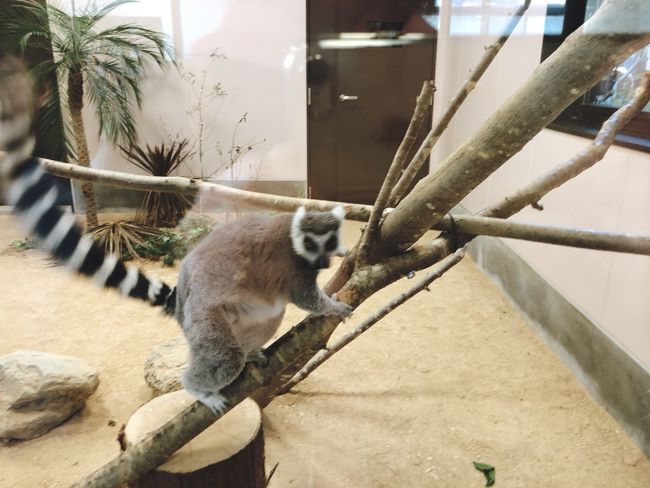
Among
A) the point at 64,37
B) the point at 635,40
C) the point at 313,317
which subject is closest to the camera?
the point at 635,40

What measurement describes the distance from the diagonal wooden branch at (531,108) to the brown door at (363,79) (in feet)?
5.45

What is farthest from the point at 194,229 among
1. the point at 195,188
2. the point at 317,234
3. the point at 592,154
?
the point at 592,154

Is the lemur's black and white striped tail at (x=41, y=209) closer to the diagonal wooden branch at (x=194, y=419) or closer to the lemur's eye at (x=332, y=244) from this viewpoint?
the diagonal wooden branch at (x=194, y=419)

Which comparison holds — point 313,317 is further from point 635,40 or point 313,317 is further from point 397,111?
point 397,111

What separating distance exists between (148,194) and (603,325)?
2222 millimetres

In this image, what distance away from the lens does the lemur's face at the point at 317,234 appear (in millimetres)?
1070

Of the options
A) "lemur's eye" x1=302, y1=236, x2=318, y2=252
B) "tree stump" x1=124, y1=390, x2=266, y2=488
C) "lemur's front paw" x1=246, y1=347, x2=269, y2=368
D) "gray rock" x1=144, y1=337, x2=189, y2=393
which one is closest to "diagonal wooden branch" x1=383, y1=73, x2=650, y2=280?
"lemur's eye" x1=302, y1=236, x2=318, y2=252

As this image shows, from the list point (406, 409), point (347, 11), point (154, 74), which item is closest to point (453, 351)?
point (406, 409)

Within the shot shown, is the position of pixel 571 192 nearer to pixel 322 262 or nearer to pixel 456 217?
pixel 456 217

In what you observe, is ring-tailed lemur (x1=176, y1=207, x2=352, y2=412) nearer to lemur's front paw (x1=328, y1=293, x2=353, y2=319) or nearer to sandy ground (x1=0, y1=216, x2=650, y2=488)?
lemur's front paw (x1=328, y1=293, x2=353, y2=319)

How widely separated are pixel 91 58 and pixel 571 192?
2526mm

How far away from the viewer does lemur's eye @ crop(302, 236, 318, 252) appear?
43.3 inches

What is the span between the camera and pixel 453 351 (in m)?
2.87

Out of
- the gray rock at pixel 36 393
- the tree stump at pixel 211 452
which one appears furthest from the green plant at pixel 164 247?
the gray rock at pixel 36 393
